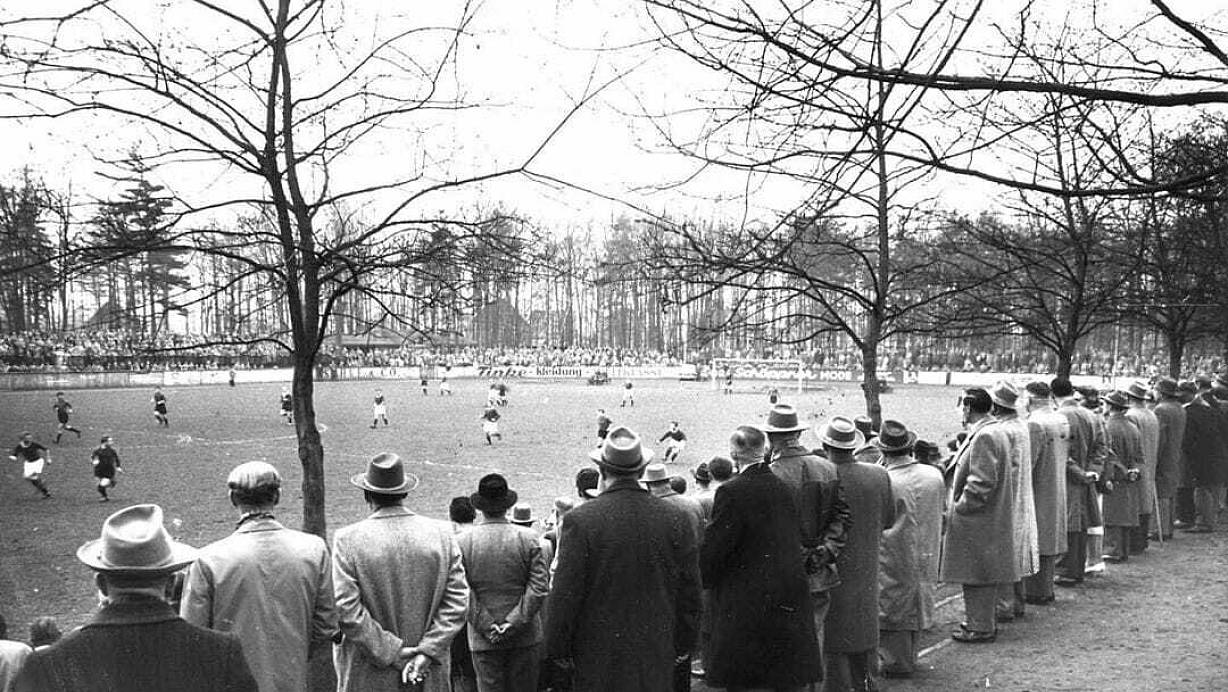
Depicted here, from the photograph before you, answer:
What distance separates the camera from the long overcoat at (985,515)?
23.6 ft

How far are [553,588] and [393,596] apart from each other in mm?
815

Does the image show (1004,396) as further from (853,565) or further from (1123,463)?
(1123,463)

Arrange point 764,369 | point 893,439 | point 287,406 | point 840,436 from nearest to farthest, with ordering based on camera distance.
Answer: point 840,436, point 893,439, point 287,406, point 764,369

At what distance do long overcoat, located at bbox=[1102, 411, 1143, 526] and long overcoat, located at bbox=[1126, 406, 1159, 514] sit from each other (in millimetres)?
177

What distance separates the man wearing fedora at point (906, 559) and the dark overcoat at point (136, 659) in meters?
4.90

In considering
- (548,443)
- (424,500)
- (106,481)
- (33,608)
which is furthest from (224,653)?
(548,443)

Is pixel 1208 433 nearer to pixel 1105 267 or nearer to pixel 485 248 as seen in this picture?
pixel 1105 267

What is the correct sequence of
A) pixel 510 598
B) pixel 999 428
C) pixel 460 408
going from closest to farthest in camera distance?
pixel 510 598
pixel 999 428
pixel 460 408

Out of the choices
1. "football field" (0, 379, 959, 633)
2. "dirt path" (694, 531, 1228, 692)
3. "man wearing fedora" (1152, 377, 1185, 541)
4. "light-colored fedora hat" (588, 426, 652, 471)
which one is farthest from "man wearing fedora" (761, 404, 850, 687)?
"man wearing fedora" (1152, 377, 1185, 541)

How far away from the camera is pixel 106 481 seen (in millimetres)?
18156

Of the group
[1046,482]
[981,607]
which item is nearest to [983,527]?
[981,607]

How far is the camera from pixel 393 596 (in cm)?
434

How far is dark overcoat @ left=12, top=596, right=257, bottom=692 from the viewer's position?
2.56 metres

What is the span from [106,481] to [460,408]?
22474mm
